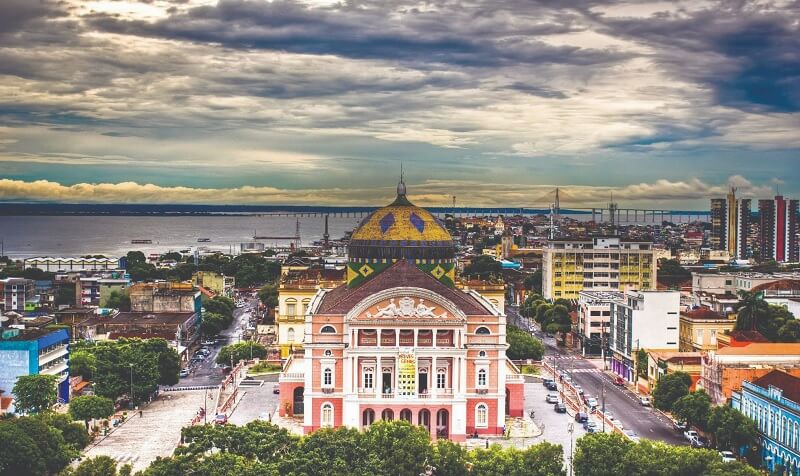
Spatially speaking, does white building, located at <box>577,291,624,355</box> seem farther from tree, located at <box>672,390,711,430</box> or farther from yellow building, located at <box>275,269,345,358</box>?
tree, located at <box>672,390,711,430</box>

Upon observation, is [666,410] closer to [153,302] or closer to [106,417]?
[106,417]

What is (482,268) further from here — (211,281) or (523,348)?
(523,348)

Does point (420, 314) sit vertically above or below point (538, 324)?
above

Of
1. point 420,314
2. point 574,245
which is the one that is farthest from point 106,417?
point 574,245

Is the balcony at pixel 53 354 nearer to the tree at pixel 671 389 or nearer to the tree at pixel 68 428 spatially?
the tree at pixel 68 428

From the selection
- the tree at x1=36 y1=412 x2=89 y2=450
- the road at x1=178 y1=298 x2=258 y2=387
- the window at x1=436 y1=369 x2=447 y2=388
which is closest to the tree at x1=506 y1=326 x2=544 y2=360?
the window at x1=436 y1=369 x2=447 y2=388
